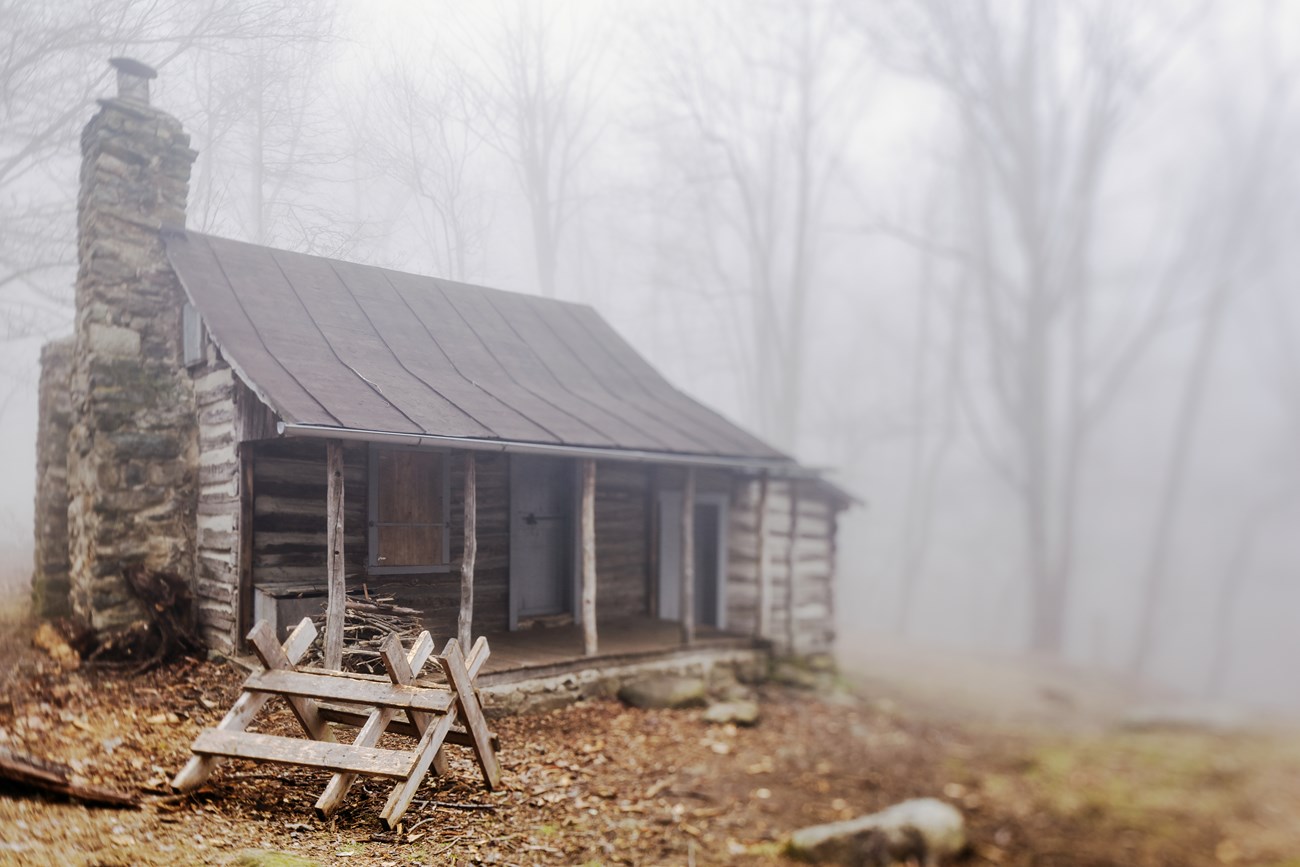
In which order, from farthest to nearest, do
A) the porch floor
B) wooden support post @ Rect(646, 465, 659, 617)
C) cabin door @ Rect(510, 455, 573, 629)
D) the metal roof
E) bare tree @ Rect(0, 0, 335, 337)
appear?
wooden support post @ Rect(646, 465, 659, 617) → cabin door @ Rect(510, 455, 573, 629) → the porch floor → the metal roof → bare tree @ Rect(0, 0, 335, 337)

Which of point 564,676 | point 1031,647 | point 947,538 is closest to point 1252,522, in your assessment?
point 1031,647

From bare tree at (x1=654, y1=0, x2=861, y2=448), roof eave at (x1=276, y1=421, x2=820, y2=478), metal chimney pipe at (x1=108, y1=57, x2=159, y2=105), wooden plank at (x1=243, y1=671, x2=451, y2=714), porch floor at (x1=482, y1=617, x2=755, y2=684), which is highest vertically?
bare tree at (x1=654, y1=0, x2=861, y2=448)

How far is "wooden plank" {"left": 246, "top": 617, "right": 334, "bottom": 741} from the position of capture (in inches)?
187

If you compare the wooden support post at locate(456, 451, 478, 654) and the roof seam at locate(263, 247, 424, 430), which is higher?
the roof seam at locate(263, 247, 424, 430)

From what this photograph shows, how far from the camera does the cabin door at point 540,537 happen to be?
816cm

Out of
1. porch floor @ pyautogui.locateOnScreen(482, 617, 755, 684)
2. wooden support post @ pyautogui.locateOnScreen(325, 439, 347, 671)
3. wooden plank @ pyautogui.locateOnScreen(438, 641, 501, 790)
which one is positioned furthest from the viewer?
porch floor @ pyautogui.locateOnScreen(482, 617, 755, 684)

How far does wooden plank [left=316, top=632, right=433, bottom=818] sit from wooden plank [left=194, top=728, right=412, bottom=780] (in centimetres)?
9

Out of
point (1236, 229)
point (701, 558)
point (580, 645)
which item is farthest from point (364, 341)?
point (1236, 229)

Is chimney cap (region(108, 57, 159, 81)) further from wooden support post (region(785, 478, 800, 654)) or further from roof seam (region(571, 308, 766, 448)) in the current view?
wooden support post (region(785, 478, 800, 654))

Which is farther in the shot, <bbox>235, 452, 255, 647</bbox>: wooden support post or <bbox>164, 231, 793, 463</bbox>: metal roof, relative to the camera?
<bbox>235, 452, 255, 647</bbox>: wooden support post

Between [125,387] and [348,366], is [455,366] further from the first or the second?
[125,387]

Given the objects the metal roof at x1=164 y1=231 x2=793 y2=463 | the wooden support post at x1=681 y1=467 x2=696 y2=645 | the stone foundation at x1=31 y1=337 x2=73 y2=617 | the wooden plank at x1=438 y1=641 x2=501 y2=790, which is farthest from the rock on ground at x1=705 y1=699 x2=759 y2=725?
the stone foundation at x1=31 y1=337 x2=73 y2=617

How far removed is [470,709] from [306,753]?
0.95 m

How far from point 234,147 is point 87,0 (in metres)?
1.40
